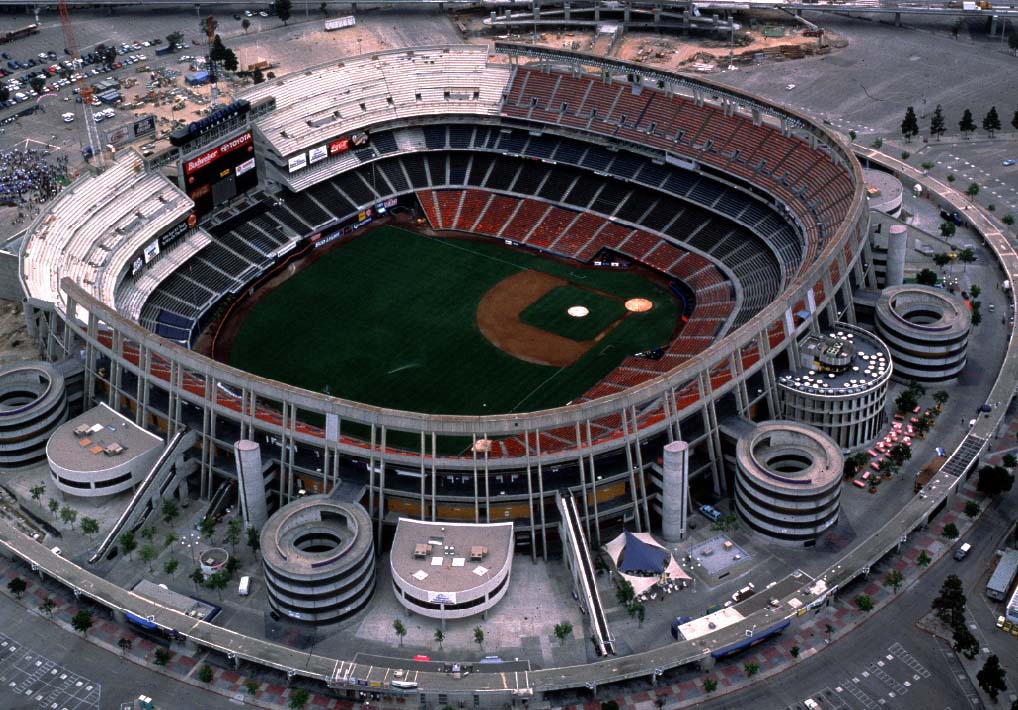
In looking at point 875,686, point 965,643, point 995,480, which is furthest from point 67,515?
point 995,480

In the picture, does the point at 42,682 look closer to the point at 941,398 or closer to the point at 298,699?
the point at 298,699

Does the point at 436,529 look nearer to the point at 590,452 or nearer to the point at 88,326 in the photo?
the point at 590,452

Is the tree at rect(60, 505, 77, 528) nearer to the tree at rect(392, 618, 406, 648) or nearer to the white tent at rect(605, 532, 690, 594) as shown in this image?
the tree at rect(392, 618, 406, 648)

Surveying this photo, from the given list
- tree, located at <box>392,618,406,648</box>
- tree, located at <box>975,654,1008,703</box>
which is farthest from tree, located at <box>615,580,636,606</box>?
tree, located at <box>975,654,1008,703</box>

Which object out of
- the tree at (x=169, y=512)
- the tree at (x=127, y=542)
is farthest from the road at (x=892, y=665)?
the tree at (x=127, y=542)

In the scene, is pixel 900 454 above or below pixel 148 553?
above

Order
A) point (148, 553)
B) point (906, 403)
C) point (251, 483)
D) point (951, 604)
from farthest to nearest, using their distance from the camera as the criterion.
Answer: point (906, 403)
point (251, 483)
point (148, 553)
point (951, 604)

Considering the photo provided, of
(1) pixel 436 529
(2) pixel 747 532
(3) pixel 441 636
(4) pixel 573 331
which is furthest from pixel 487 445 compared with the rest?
(4) pixel 573 331
